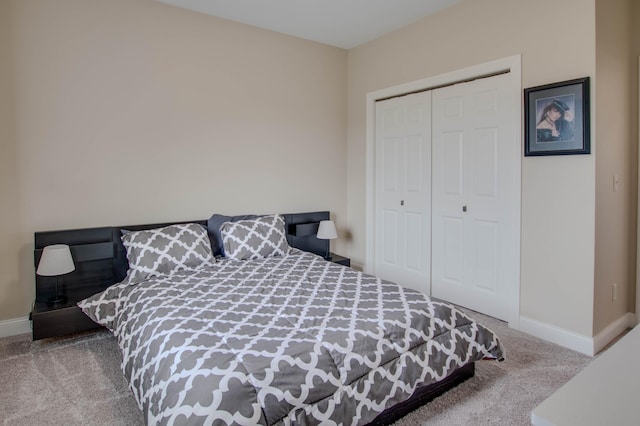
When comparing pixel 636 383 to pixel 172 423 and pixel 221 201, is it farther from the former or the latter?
pixel 221 201

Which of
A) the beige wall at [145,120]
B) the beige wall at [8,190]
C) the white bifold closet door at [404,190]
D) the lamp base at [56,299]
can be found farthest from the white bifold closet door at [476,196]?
the beige wall at [8,190]

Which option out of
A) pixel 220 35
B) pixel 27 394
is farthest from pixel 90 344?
pixel 220 35

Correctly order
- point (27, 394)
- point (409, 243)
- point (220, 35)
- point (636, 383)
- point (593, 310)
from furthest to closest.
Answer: point (409, 243)
point (220, 35)
point (593, 310)
point (27, 394)
point (636, 383)

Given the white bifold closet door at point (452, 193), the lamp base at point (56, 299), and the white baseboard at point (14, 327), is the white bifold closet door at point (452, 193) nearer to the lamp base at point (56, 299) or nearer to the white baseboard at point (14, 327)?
the lamp base at point (56, 299)

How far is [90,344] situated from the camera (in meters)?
2.73

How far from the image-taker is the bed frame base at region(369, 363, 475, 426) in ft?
6.00

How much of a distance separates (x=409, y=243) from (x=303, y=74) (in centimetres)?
212

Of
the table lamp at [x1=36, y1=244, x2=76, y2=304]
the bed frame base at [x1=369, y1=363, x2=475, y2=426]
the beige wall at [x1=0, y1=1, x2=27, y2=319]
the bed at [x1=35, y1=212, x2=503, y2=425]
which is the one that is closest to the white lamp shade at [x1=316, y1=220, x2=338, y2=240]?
the bed at [x1=35, y1=212, x2=503, y2=425]

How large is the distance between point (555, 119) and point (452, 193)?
3.34 ft

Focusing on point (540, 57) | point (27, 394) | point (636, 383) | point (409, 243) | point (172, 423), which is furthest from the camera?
point (409, 243)

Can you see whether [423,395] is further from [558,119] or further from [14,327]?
[14,327]

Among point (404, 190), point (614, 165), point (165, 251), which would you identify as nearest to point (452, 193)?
point (404, 190)

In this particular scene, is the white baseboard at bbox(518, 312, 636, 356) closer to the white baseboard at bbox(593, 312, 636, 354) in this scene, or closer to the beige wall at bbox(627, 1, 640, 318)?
the white baseboard at bbox(593, 312, 636, 354)

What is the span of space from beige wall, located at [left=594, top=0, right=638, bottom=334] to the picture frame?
102 millimetres
